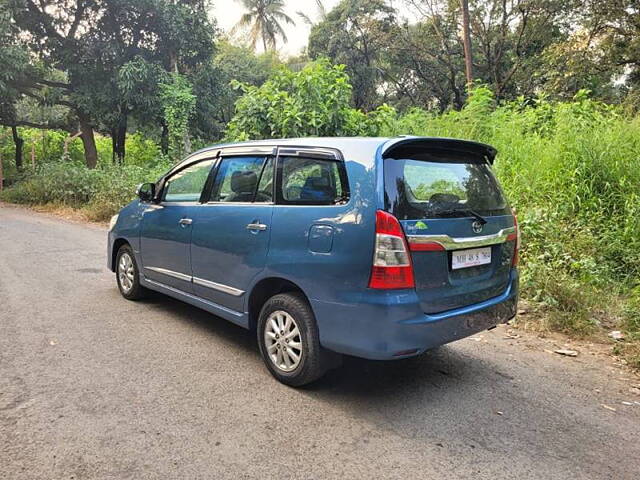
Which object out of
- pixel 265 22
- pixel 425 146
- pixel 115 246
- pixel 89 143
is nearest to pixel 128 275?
pixel 115 246

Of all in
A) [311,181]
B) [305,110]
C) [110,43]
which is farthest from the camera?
[110,43]

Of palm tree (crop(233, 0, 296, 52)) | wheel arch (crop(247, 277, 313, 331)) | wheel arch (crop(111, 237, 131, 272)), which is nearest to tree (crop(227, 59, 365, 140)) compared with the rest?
wheel arch (crop(111, 237, 131, 272))

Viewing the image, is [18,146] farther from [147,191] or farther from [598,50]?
[598,50]

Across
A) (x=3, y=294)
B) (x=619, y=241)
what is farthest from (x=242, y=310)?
(x=619, y=241)

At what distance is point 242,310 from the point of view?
12.0ft

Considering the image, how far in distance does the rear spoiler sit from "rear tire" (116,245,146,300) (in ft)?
10.7

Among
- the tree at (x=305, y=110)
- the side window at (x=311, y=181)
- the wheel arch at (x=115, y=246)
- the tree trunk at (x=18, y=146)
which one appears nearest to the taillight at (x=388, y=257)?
the side window at (x=311, y=181)

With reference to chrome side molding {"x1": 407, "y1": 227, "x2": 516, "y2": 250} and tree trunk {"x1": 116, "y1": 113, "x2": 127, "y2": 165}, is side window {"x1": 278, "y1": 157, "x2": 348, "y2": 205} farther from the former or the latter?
tree trunk {"x1": 116, "y1": 113, "x2": 127, "y2": 165}

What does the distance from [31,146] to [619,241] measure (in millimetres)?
27802

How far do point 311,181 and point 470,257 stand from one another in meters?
1.20

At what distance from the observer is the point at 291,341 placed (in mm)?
3236

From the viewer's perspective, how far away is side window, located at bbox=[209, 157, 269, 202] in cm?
370

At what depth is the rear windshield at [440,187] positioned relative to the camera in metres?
2.90

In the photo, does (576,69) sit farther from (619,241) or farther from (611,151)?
(619,241)
